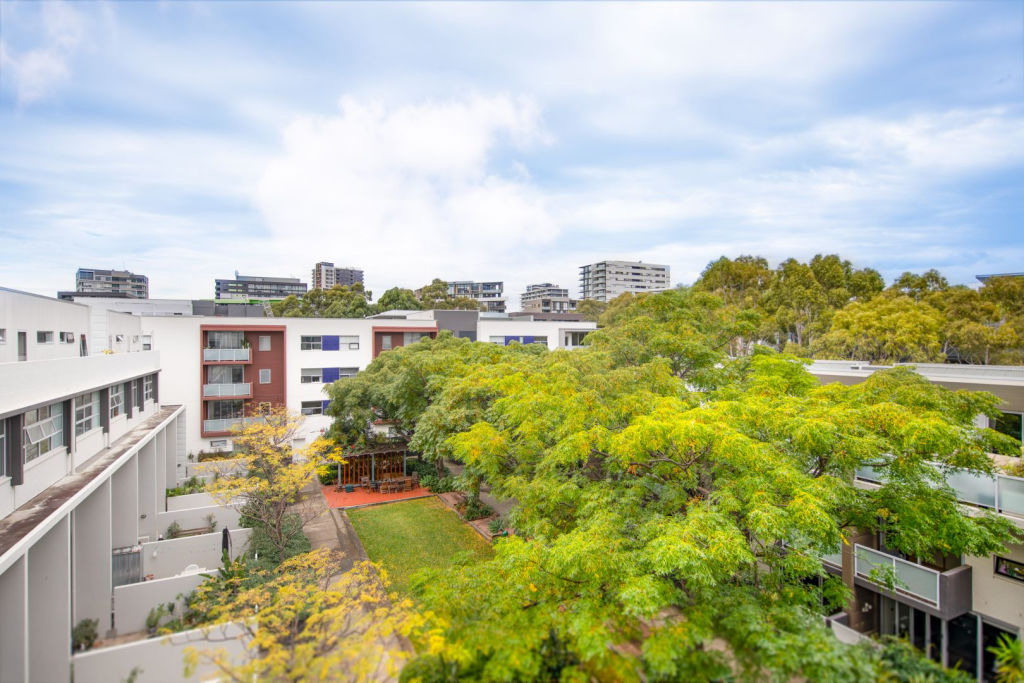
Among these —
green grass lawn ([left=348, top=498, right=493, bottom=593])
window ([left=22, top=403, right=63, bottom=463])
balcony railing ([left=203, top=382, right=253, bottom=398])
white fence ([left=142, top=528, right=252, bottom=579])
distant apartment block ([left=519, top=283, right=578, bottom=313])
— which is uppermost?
distant apartment block ([left=519, top=283, right=578, bottom=313])

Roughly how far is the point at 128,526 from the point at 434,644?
12904mm

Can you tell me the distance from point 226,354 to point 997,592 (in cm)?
3068

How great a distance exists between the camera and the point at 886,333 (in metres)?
28.9

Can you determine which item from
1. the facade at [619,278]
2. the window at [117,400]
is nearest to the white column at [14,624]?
the window at [117,400]

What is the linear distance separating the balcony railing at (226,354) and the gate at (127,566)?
15413 mm

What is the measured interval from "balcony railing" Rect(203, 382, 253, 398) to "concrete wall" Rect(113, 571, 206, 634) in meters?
17.3

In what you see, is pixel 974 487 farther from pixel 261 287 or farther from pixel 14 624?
pixel 261 287

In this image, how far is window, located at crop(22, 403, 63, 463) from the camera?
9.76m

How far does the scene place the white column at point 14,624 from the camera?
7.82 meters

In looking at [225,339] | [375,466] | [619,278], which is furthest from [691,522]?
[619,278]

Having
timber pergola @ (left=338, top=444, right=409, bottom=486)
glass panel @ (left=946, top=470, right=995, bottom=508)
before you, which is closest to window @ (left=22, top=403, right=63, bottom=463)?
timber pergola @ (left=338, top=444, right=409, bottom=486)

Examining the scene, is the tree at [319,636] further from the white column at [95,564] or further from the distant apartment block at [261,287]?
the distant apartment block at [261,287]

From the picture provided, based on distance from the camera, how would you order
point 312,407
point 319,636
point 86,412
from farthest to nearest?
1. point 312,407
2. point 86,412
3. point 319,636

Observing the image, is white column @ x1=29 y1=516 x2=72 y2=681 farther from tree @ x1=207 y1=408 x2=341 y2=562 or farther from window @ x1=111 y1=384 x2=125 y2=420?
window @ x1=111 y1=384 x2=125 y2=420
